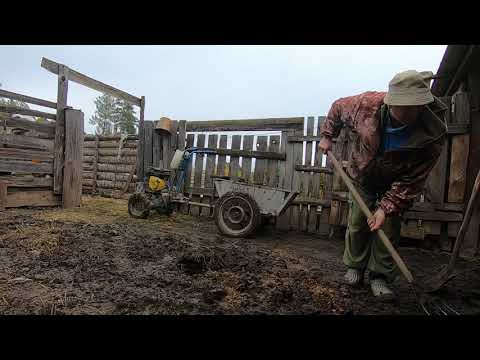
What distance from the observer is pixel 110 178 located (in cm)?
951

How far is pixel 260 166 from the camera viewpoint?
5438mm

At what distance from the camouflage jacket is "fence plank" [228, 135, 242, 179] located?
128 inches

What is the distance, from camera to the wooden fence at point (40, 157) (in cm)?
520

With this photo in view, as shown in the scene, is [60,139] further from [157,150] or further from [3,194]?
[157,150]

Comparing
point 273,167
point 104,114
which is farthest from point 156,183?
point 104,114

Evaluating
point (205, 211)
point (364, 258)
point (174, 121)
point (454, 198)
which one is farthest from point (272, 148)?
point (364, 258)

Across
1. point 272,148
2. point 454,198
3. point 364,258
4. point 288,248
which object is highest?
point 272,148

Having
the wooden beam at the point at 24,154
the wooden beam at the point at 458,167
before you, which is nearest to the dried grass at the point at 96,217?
the wooden beam at the point at 24,154

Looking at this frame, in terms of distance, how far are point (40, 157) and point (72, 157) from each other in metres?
0.55

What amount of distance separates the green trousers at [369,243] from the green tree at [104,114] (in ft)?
161

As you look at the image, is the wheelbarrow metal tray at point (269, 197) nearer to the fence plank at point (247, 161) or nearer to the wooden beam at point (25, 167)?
the fence plank at point (247, 161)
